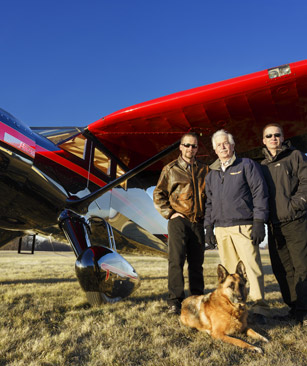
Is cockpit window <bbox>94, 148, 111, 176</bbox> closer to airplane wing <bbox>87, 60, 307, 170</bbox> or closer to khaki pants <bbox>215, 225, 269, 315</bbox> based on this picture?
airplane wing <bbox>87, 60, 307, 170</bbox>

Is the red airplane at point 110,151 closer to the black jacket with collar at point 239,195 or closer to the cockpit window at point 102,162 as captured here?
the cockpit window at point 102,162

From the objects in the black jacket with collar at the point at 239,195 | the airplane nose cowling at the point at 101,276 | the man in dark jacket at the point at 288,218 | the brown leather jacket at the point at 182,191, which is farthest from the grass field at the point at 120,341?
the brown leather jacket at the point at 182,191

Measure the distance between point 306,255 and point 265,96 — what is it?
1.81 m

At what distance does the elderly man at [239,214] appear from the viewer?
2.26 meters

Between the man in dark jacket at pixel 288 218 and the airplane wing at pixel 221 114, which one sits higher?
the airplane wing at pixel 221 114

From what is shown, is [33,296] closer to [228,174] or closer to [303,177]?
[228,174]

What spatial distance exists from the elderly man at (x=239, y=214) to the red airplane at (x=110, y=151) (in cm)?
108

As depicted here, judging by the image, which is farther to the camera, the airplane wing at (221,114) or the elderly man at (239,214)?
the airplane wing at (221,114)

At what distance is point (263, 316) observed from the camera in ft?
7.48

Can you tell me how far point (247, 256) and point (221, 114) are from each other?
1.94m

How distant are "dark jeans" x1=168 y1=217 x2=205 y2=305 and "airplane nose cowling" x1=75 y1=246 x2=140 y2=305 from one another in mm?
759

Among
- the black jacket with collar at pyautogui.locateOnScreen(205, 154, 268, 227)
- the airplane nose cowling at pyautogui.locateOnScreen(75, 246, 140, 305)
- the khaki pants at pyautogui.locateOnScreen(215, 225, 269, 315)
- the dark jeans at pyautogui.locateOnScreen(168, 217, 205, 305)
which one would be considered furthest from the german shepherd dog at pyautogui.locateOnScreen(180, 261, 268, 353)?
the airplane nose cowling at pyautogui.locateOnScreen(75, 246, 140, 305)

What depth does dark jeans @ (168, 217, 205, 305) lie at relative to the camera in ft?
8.84

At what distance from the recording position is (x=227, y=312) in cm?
194
